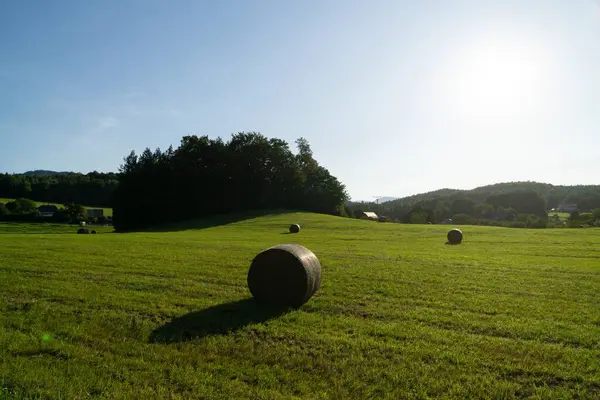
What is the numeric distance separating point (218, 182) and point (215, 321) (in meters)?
68.4

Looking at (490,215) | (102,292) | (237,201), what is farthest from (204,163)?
(490,215)

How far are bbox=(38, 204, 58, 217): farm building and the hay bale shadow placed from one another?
112m

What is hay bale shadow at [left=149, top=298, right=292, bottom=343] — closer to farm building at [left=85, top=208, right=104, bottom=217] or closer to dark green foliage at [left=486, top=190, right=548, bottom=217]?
farm building at [left=85, top=208, right=104, bottom=217]

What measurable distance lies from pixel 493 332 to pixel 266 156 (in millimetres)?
73811

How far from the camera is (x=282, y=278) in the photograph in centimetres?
1151

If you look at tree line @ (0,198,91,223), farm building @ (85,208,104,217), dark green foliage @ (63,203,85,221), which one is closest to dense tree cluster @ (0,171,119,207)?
farm building @ (85,208,104,217)

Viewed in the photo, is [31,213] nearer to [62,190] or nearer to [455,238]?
[62,190]

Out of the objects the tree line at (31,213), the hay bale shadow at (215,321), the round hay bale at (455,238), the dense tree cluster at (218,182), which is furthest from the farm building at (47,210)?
the hay bale shadow at (215,321)

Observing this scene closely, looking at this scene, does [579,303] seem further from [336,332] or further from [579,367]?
[336,332]

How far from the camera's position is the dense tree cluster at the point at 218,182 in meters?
69.7

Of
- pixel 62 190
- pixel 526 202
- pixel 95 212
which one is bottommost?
pixel 95 212

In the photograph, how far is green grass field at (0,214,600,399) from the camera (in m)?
6.63

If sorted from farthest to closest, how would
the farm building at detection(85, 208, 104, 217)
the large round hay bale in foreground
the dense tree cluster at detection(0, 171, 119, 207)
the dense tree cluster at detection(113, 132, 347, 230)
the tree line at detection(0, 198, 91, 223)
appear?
the dense tree cluster at detection(0, 171, 119, 207), the farm building at detection(85, 208, 104, 217), the tree line at detection(0, 198, 91, 223), the dense tree cluster at detection(113, 132, 347, 230), the large round hay bale in foreground

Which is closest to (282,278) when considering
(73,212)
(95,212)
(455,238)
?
(455,238)
